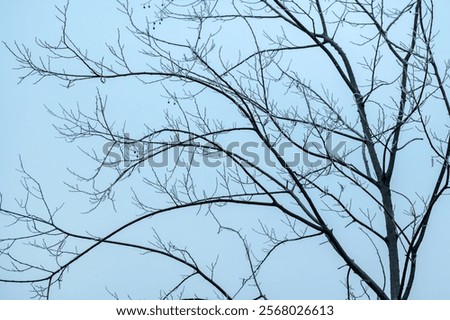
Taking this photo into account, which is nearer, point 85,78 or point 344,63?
point 85,78

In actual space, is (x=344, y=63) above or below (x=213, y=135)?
above

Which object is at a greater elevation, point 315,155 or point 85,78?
Answer: point 85,78

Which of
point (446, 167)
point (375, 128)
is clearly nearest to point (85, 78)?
point (375, 128)

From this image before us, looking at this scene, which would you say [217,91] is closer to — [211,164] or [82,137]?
[211,164]

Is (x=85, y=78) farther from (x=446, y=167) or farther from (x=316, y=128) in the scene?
(x=446, y=167)

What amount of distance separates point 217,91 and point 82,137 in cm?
101

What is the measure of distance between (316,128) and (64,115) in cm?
178

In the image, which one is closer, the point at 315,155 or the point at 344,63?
the point at 315,155

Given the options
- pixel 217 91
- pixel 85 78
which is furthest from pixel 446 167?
pixel 85 78

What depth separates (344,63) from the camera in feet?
21.5

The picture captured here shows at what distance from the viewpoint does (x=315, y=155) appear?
20.1ft
